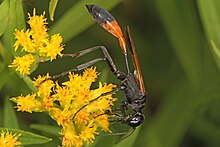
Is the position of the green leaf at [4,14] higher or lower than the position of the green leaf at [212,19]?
higher

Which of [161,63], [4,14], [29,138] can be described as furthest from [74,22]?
[161,63]

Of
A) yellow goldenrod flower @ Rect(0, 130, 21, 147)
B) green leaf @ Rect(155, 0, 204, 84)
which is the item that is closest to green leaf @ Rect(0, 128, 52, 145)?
yellow goldenrod flower @ Rect(0, 130, 21, 147)

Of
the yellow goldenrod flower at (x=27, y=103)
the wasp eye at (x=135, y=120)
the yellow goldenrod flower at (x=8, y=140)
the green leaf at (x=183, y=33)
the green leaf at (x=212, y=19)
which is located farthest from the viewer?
the green leaf at (x=183, y=33)

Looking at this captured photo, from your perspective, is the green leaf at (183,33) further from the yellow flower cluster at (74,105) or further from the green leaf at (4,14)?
Result: the green leaf at (4,14)

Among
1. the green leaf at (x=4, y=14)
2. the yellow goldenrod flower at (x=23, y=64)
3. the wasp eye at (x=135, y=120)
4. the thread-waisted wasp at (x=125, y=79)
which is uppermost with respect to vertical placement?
the green leaf at (x=4, y=14)

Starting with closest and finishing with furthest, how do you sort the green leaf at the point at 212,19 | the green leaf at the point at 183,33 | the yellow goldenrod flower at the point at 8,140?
the yellow goldenrod flower at the point at 8,140, the green leaf at the point at 212,19, the green leaf at the point at 183,33

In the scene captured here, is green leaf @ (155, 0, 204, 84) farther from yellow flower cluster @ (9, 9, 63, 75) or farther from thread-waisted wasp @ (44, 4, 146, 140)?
yellow flower cluster @ (9, 9, 63, 75)

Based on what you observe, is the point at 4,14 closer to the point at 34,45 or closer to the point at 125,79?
the point at 34,45

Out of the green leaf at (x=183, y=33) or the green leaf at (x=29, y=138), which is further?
the green leaf at (x=183, y=33)

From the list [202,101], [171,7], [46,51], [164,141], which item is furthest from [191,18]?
[46,51]

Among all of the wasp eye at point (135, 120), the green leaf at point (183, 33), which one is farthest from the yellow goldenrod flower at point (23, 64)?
the green leaf at point (183, 33)
